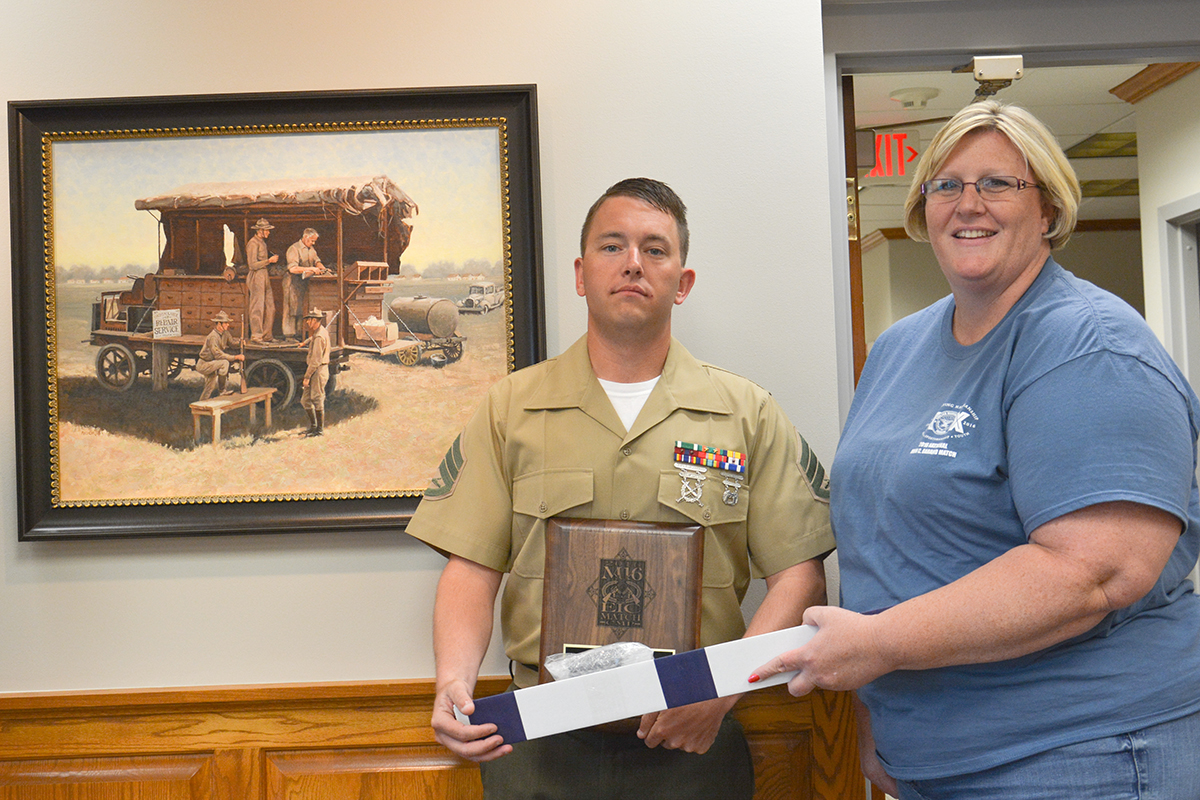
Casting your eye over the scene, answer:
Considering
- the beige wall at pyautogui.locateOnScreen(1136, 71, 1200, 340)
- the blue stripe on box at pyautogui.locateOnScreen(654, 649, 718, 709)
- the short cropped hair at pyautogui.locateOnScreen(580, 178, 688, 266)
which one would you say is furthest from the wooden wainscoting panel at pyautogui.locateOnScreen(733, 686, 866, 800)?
the beige wall at pyautogui.locateOnScreen(1136, 71, 1200, 340)

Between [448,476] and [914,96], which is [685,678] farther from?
[914,96]

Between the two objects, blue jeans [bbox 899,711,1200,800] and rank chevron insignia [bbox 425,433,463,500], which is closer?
blue jeans [bbox 899,711,1200,800]

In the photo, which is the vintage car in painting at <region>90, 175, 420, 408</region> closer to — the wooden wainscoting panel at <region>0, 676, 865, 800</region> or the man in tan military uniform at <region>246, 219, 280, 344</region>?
the man in tan military uniform at <region>246, 219, 280, 344</region>

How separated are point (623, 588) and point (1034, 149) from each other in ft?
2.85

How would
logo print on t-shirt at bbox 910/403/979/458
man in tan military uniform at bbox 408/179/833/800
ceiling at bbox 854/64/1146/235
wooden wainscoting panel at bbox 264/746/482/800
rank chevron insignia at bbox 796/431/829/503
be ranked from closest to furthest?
1. logo print on t-shirt at bbox 910/403/979/458
2. man in tan military uniform at bbox 408/179/833/800
3. rank chevron insignia at bbox 796/431/829/503
4. wooden wainscoting panel at bbox 264/746/482/800
5. ceiling at bbox 854/64/1146/235

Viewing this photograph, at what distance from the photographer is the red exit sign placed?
2.18 metres

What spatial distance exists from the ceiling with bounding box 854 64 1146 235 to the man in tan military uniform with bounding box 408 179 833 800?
48 cm

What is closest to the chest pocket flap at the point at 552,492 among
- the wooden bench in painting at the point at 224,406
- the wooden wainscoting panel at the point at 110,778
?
the wooden bench in painting at the point at 224,406

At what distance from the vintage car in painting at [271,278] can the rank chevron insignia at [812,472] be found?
88 cm

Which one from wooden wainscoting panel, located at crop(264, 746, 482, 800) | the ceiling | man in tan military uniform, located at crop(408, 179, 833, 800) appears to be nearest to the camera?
man in tan military uniform, located at crop(408, 179, 833, 800)

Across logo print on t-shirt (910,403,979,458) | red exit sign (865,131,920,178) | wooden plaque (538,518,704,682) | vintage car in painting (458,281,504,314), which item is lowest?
wooden plaque (538,518,704,682)

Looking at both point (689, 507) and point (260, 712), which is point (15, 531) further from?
point (689, 507)

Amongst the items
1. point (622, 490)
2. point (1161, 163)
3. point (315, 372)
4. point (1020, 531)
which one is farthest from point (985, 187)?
point (1161, 163)

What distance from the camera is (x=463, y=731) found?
132 centimetres
